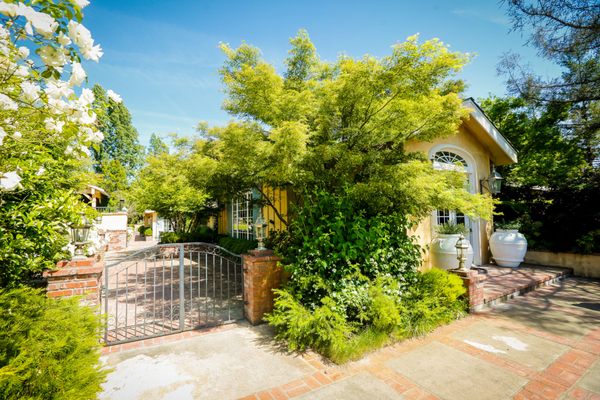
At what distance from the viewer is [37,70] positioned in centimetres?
171

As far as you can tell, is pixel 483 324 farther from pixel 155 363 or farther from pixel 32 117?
→ pixel 32 117

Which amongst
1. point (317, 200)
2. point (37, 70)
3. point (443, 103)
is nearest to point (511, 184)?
point (443, 103)

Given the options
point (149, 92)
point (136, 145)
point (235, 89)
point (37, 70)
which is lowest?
point (37, 70)

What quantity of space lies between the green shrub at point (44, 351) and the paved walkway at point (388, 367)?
3.64 feet

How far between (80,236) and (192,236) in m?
9.93

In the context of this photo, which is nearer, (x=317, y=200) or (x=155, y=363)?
(x=155, y=363)

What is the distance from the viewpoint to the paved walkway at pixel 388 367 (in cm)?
286

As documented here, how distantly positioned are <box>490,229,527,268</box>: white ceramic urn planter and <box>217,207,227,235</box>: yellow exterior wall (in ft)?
37.5

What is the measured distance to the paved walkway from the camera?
286 centimetres

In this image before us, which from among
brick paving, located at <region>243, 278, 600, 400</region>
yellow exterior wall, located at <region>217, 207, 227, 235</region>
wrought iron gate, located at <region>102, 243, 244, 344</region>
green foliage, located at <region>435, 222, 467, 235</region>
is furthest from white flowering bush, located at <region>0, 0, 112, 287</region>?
yellow exterior wall, located at <region>217, 207, 227, 235</region>

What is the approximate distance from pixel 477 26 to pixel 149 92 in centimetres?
862

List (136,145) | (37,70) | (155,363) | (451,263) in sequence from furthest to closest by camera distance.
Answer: (136,145) < (451,263) < (155,363) < (37,70)

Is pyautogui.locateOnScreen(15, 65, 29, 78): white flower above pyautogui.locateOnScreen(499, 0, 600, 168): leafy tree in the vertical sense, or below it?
below

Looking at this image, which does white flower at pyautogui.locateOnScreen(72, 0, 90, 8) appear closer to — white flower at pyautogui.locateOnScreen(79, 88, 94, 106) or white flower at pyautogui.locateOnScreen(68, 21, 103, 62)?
white flower at pyautogui.locateOnScreen(68, 21, 103, 62)
